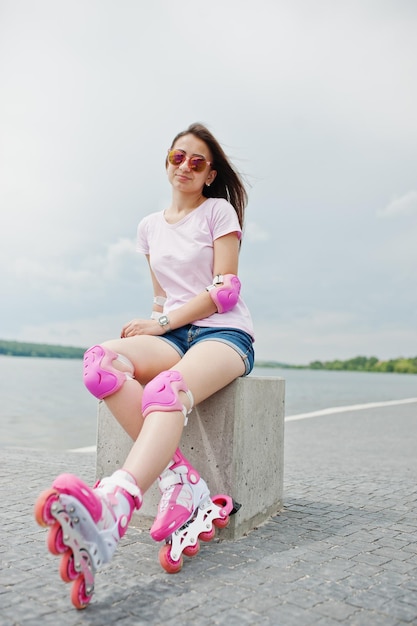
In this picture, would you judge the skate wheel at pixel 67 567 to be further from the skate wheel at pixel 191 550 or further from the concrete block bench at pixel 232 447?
the concrete block bench at pixel 232 447

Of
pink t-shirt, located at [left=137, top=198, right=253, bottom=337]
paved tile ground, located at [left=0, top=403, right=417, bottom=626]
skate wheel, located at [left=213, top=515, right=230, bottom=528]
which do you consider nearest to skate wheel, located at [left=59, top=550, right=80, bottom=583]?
paved tile ground, located at [left=0, top=403, right=417, bottom=626]

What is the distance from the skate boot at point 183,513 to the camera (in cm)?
259

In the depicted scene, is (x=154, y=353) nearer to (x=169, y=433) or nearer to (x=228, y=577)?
(x=169, y=433)

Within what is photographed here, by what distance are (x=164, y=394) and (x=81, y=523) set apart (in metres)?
0.66

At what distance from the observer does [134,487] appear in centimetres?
231

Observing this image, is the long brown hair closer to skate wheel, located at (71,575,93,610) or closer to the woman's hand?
the woman's hand

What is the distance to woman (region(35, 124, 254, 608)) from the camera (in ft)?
6.98

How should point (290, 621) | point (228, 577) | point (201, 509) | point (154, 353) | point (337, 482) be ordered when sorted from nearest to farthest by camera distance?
point (290, 621), point (228, 577), point (201, 509), point (154, 353), point (337, 482)

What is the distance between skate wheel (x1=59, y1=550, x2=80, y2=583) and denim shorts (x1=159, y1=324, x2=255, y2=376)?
127 cm

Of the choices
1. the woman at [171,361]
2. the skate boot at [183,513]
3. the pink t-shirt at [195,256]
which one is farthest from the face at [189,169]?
the skate boot at [183,513]

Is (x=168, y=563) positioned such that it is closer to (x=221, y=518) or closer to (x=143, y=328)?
(x=221, y=518)

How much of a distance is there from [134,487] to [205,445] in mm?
845

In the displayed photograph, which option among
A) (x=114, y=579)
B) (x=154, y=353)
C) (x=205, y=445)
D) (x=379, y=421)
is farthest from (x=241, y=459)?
(x=379, y=421)

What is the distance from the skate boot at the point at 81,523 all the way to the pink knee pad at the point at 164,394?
1.23 ft
